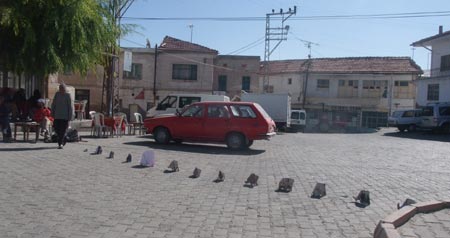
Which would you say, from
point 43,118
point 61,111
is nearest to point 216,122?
point 61,111

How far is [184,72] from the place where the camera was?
43781 mm

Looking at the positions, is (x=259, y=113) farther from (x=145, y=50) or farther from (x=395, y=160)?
(x=145, y=50)

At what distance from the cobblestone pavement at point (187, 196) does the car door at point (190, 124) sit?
351 cm

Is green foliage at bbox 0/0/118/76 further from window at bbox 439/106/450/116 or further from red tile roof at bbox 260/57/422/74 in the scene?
red tile roof at bbox 260/57/422/74

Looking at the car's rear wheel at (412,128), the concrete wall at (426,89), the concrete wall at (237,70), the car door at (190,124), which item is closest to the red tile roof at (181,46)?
the concrete wall at (237,70)

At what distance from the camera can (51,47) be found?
1486cm

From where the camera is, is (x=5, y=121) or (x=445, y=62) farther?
(x=445, y=62)

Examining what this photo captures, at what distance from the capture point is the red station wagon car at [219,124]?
54.4ft

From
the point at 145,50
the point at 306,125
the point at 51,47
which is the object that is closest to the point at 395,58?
the point at 306,125

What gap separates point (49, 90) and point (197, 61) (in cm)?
2280

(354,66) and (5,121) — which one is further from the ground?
(354,66)

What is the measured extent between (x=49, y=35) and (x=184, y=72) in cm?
2893

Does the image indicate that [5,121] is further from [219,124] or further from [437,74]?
[437,74]

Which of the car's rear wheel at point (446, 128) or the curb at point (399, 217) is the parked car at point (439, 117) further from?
the curb at point (399, 217)
